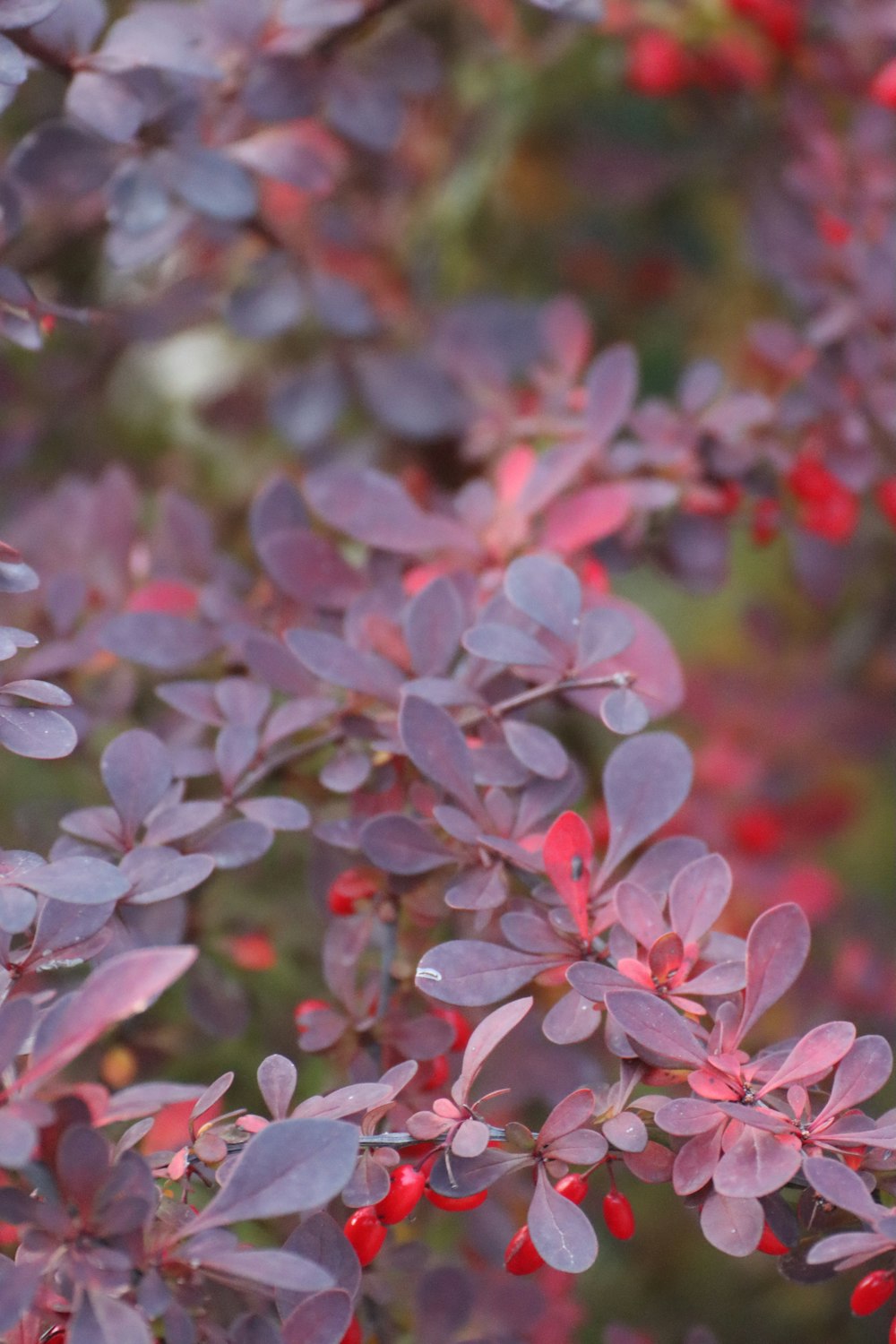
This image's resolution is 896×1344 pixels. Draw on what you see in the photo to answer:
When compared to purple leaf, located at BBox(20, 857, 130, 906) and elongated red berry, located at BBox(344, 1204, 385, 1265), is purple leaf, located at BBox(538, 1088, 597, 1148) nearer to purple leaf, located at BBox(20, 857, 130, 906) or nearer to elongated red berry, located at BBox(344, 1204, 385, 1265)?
elongated red berry, located at BBox(344, 1204, 385, 1265)

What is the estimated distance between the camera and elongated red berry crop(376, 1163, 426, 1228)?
51 centimetres

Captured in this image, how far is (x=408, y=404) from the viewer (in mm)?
1031

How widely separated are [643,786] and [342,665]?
6.7 inches

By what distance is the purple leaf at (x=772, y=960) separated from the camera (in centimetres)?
52

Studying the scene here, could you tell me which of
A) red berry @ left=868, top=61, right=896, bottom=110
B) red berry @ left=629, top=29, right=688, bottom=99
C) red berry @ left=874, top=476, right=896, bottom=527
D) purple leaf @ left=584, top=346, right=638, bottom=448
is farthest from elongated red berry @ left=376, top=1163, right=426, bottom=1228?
red berry @ left=629, top=29, right=688, bottom=99

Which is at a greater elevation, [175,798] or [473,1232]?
[175,798]

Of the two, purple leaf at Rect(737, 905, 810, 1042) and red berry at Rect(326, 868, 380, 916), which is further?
red berry at Rect(326, 868, 380, 916)

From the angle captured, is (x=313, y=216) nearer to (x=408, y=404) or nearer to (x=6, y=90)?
(x=408, y=404)

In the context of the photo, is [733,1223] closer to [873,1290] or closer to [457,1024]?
[873,1290]

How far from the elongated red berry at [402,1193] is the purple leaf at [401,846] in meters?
0.14

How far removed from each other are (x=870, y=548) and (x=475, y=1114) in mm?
887

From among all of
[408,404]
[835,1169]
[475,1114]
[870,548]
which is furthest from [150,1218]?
[870,548]

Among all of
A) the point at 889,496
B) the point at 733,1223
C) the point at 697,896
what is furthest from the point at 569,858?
the point at 889,496

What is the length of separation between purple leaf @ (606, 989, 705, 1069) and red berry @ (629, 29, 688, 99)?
0.94m
